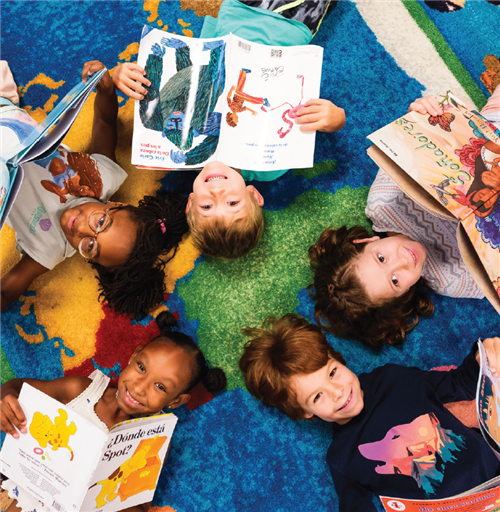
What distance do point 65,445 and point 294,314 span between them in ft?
1.98

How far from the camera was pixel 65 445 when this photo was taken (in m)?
0.77

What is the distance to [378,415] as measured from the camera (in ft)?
2.92

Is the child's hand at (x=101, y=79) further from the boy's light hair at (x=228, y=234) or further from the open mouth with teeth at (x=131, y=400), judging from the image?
the open mouth with teeth at (x=131, y=400)

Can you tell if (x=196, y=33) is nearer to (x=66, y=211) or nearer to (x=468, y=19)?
(x=66, y=211)

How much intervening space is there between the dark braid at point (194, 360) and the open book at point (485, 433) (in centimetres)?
54

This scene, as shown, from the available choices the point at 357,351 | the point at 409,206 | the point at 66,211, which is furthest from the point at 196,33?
the point at 357,351

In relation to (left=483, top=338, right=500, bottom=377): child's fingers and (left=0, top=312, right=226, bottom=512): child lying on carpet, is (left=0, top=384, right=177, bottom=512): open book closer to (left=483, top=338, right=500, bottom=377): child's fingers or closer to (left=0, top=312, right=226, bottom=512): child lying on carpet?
(left=0, top=312, right=226, bottom=512): child lying on carpet

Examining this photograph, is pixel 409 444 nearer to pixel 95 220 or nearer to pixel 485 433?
pixel 485 433

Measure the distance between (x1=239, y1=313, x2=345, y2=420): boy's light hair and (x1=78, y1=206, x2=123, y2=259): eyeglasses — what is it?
18.1 inches

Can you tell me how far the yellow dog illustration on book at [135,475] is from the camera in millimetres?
808

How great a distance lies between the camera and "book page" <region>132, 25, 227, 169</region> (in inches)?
35.7

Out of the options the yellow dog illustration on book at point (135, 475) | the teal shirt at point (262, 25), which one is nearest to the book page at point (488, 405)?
the yellow dog illustration on book at point (135, 475)

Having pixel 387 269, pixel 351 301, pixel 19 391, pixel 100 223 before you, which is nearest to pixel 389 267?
pixel 387 269

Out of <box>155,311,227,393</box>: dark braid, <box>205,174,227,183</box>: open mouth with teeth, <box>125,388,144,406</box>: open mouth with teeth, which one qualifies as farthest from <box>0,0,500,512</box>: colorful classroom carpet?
<box>205,174,227,183</box>: open mouth with teeth
